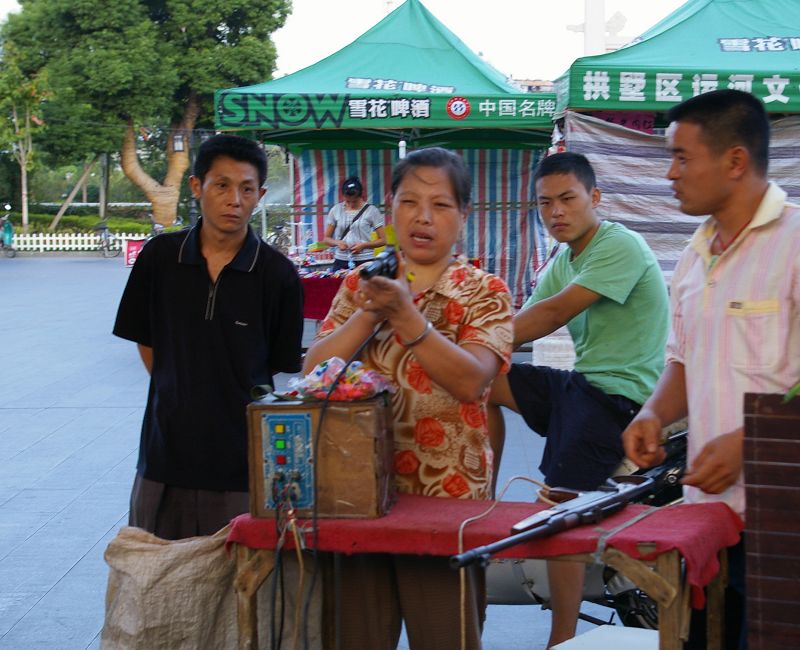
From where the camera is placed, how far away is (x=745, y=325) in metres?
2.38

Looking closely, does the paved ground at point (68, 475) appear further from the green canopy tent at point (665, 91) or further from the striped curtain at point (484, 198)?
the striped curtain at point (484, 198)

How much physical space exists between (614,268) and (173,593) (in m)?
1.82

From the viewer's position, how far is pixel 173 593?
249 centimetres

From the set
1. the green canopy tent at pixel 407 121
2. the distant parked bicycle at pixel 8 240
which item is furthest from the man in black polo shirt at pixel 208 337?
the distant parked bicycle at pixel 8 240

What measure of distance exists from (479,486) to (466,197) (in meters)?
0.72

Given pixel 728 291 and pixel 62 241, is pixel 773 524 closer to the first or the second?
pixel 728 291

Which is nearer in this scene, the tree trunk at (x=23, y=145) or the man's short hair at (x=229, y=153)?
the man's short hair at (x=229, y=153)

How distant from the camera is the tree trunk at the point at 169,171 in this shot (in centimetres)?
3697

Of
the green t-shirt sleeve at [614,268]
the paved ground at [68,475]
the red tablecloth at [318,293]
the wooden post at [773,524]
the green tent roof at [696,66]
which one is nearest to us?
the wooden post at [773,524]

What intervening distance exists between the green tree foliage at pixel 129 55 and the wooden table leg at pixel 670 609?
3399 centimetres

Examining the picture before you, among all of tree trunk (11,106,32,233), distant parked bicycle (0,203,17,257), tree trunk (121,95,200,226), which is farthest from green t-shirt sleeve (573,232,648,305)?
tree trunk (121,95,200,226)

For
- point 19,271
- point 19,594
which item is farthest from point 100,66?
point 19,594

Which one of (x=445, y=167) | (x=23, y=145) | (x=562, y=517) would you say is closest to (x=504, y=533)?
(x=562, y=517)

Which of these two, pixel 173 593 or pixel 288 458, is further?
pixel 173 593
